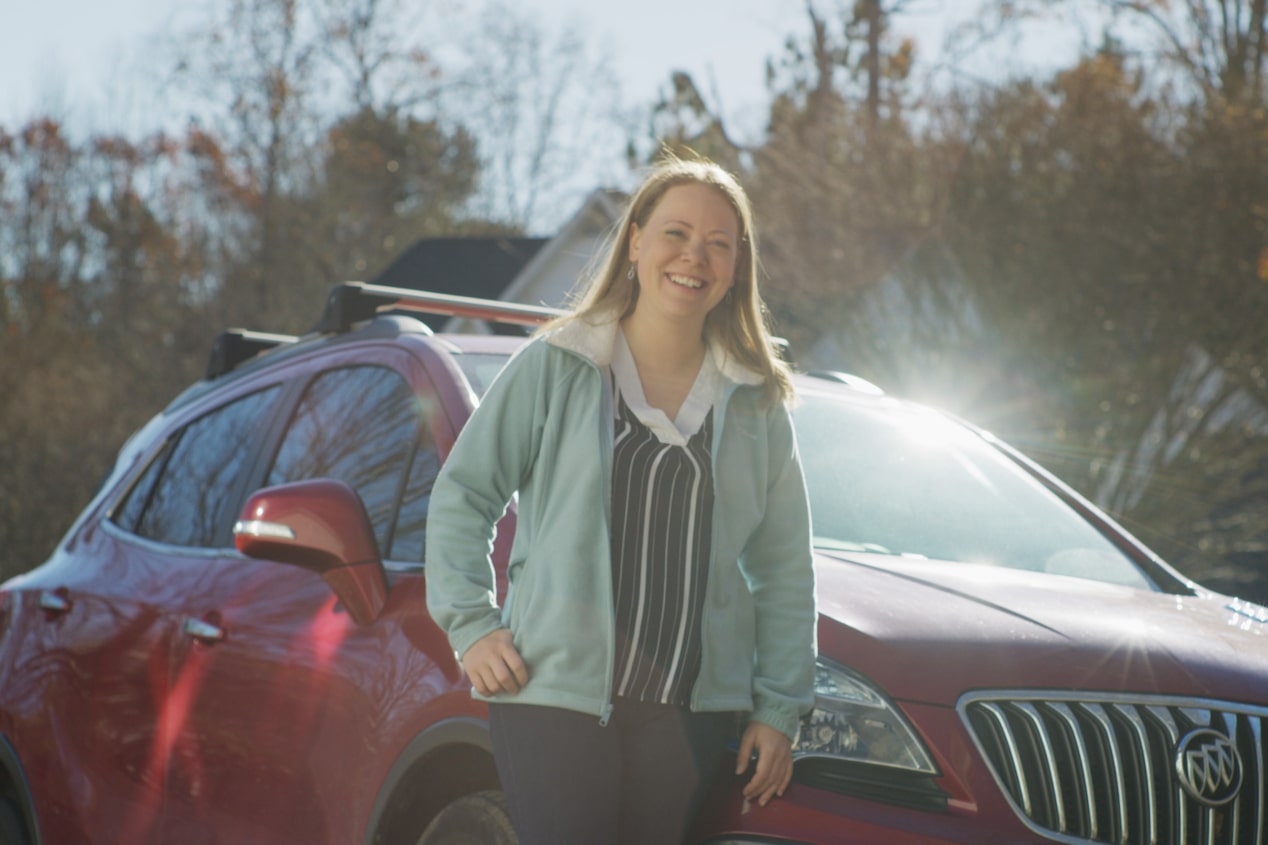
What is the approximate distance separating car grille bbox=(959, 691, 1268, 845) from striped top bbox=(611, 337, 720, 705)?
50 centimetres

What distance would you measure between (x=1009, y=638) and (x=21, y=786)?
3395 mm

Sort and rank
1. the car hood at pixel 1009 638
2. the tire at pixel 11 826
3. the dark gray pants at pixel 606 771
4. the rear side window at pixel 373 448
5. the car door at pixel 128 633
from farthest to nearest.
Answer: the tire at pixel 11 826, the car door at pixel 128 633, the rear side window at pixel 373 448, the car hood at pixel 1009 638, the dark gray pants at pixel 606 771

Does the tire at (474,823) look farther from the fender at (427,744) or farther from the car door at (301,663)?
the car door at (301,663)

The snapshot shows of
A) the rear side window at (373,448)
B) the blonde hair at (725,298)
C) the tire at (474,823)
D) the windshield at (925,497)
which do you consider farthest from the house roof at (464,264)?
the blonde hair at (725,298)

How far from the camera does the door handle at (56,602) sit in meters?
5.05

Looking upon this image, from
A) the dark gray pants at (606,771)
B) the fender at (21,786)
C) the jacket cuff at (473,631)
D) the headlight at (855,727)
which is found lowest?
the fender at (21,786)

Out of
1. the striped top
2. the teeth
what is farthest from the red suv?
the teeth

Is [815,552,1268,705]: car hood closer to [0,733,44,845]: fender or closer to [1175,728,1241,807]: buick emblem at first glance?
[1175,728,1241,807]: buick emblem

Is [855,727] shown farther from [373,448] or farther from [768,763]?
[373,448]

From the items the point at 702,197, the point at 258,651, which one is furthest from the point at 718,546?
the point at 258,651

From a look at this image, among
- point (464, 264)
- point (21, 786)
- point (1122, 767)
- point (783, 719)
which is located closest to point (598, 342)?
point (783, 719)

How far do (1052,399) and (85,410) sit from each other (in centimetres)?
1441

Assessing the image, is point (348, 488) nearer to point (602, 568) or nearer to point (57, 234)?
point (602, 568)

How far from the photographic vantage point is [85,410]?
74.9 feet
